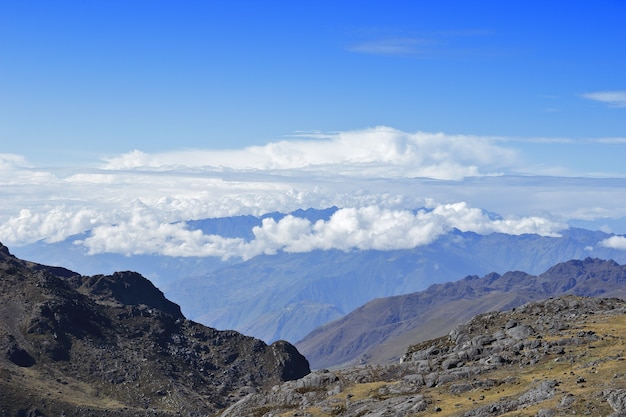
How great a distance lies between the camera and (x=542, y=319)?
12175 centimetres

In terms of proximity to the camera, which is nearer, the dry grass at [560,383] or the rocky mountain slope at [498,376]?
the dry grass at [560,383]

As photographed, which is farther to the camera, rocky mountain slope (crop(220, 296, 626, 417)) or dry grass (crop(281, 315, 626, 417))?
rocky mountain slope (crop(220, 296, 626, 417))

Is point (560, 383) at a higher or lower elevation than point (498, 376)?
higher

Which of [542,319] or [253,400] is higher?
[542,319]

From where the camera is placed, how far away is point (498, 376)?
3789 inches

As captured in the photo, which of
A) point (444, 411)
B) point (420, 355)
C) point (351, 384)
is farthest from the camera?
point (420, 355)

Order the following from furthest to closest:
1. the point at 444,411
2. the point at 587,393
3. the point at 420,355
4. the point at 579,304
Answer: the point at 579,304
the point at 420,355
the point at 444,411
the point at 587,393

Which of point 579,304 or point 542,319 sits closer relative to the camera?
point 542,319

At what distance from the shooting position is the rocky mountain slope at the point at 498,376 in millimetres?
81625

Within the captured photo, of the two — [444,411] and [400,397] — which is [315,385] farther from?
[444,411]

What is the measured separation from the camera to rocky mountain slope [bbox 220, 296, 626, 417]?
3214 inches

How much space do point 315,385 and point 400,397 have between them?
22.4 meters

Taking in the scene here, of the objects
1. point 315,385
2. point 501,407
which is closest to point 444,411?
point 501,407

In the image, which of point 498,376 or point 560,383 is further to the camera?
point 498,376
